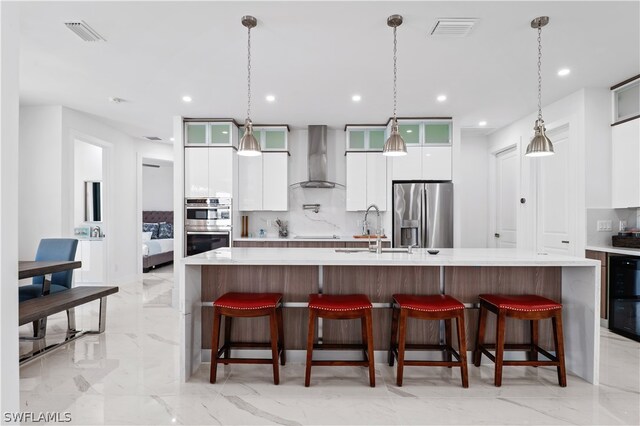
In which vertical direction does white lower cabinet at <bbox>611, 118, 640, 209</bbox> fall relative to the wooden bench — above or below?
above

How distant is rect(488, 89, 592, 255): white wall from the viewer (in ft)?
13.3

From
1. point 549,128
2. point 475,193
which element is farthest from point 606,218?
point 475,193

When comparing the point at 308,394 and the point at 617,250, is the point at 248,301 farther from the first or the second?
the point at 617,250

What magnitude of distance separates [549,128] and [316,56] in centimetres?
342

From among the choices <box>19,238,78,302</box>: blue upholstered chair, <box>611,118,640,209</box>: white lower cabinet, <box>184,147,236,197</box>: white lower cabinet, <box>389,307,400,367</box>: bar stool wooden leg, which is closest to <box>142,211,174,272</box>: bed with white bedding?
<box>184,147,236,197</box>: white lower cabinet

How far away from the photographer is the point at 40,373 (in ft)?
8.82

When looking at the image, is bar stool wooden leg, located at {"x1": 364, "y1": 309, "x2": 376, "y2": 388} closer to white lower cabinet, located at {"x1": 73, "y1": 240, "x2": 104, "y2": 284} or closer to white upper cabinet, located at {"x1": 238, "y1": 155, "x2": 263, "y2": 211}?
white upper cabinet, located at {"x1": 238, "y1": 155, "x2": 263, "y2": 211}

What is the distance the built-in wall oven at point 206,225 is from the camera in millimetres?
5198

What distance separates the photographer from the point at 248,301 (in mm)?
2461

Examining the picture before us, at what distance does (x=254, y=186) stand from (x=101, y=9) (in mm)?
3294

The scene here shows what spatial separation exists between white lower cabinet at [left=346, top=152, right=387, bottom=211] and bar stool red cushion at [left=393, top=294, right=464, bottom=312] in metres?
2.89

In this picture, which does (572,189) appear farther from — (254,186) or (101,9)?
(101,9)

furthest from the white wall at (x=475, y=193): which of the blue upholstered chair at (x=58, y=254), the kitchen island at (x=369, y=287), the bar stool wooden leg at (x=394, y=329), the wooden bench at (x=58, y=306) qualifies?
the blue upholstered chair at (x=58, y=254)

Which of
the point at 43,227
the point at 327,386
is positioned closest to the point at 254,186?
the point at 43,227
